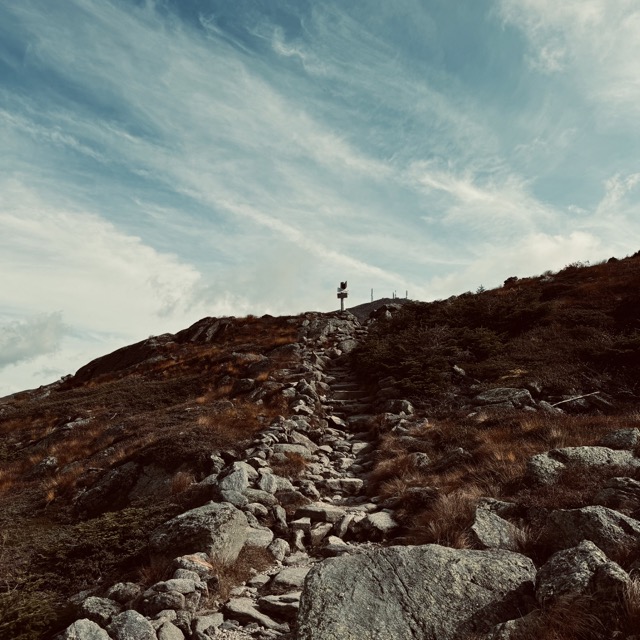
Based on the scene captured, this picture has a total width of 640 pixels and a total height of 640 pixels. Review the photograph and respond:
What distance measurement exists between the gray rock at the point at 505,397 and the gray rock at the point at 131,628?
12683mm

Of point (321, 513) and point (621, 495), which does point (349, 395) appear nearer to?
point (321, 513)

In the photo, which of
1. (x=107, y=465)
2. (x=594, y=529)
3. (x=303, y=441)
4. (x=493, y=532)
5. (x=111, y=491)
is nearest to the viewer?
(x=594, y=529)

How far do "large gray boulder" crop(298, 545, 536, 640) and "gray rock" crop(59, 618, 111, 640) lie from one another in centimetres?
218

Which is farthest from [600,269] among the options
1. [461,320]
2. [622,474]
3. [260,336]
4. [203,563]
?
[203,563]

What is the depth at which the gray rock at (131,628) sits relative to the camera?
5.00 meters

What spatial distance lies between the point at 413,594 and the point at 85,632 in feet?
11.4

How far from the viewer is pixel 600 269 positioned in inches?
1293

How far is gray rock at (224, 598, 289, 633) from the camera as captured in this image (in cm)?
549

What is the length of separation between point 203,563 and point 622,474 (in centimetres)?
669

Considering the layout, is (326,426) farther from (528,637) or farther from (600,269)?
(600,269)

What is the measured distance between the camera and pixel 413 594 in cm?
491

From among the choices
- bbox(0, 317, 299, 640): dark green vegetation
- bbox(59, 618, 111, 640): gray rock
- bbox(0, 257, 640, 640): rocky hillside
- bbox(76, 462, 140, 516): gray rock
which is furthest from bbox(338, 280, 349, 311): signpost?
bbox(59, 618, 111, 640): gray rock

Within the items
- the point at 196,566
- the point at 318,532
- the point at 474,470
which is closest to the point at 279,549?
the point at 318,532

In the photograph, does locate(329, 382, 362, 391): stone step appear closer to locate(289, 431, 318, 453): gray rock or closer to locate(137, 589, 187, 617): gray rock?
locate(289, 431, 318, 453): gray rock
